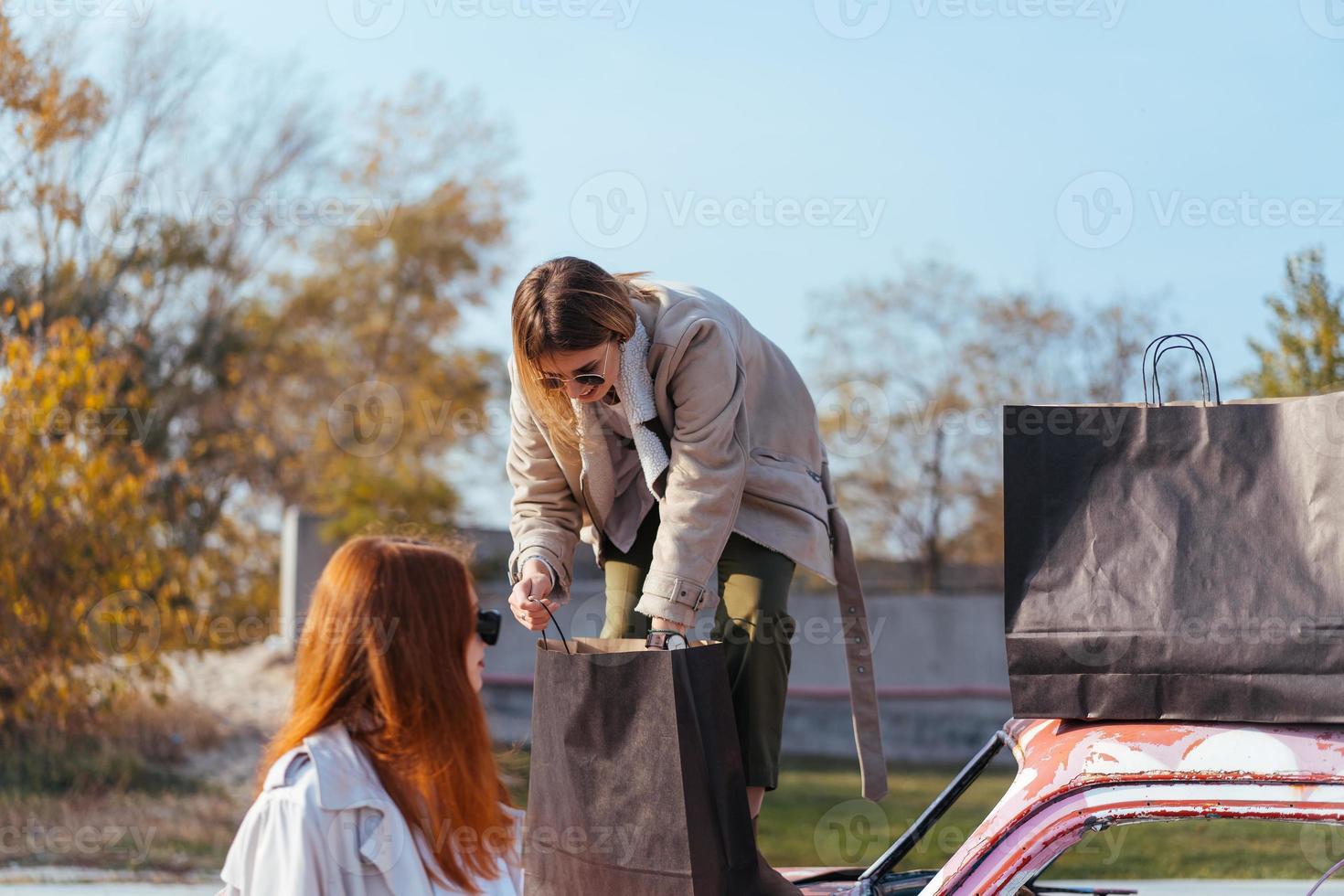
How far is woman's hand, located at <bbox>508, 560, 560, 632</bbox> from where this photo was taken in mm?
2527

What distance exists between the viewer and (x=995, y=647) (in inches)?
535

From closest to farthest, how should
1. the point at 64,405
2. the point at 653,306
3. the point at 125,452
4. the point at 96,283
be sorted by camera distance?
the point at 653,306, the point at 64,405, the point at 125,452, the point at 96,283

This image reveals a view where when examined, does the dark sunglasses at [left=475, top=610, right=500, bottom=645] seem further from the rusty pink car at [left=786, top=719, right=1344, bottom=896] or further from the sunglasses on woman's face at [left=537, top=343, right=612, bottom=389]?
the rusty pink car at [left=786, top=719, right=1344, bottom=896]

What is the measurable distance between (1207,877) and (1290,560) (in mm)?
4414

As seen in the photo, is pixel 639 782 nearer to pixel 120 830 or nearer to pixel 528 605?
pixel 528 605

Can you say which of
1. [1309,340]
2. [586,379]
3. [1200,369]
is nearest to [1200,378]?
[1200,369]

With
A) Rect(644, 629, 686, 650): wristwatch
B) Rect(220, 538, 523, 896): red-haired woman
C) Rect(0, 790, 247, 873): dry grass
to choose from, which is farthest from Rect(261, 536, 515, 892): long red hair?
Rect(0, 790, 247, 873): dry grass

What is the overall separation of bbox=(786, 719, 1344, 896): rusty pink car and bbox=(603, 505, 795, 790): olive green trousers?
0.77m

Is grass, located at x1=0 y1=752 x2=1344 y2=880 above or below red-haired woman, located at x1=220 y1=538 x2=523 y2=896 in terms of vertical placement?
below

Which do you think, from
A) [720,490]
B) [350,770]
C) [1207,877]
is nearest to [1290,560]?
[720,490]

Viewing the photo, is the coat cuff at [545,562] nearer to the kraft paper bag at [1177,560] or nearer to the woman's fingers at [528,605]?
the woman's fingers at [528,605]

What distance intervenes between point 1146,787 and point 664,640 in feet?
2.98

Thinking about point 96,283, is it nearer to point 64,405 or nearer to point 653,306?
point 64,405

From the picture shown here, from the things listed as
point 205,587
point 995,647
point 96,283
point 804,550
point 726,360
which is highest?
point 96,283
